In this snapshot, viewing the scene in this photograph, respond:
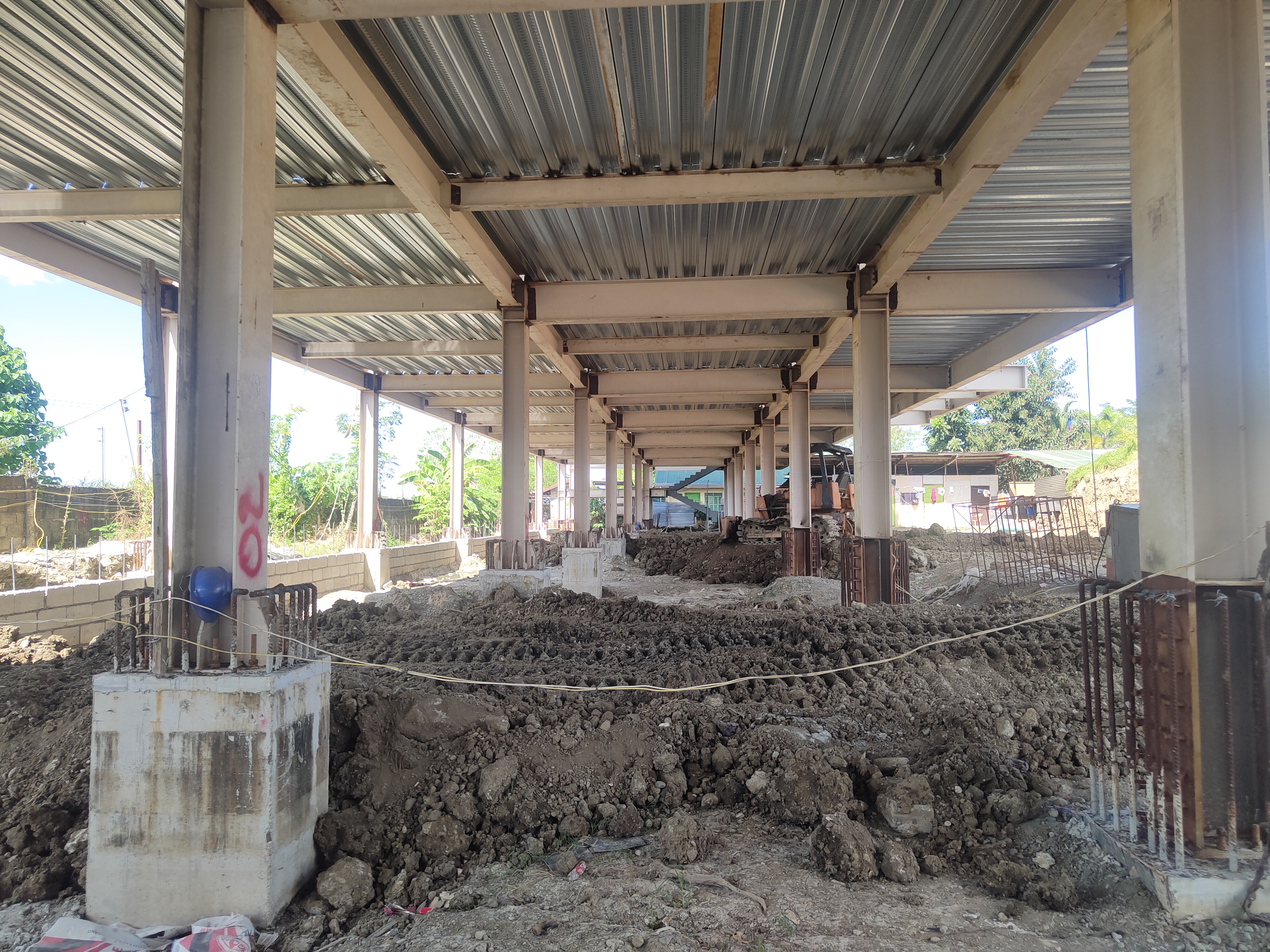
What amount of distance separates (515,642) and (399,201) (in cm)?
589

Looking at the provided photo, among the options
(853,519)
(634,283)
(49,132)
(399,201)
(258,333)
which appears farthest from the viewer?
(853,519)

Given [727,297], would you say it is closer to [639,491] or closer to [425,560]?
[425,560]

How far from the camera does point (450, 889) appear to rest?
12.8 feet

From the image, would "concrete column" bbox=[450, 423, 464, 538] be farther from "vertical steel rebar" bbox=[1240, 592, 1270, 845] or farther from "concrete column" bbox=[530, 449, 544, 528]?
"vertical steel rebar" bbox=[1240, 592, 1270, 845]

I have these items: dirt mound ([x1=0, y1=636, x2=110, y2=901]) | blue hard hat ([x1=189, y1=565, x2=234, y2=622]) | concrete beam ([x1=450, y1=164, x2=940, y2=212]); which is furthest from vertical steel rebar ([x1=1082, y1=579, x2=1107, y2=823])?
dirt mound ([x1=0, y1=636, x2=110, y2=901])

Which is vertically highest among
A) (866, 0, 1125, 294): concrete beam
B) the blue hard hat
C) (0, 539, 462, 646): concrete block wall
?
(866, 0, 1125, 294): concrete beam

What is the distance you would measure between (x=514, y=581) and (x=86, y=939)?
885 cm

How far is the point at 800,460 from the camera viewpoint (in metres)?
18.7

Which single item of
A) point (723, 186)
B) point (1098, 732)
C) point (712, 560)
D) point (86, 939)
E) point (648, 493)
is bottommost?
point (86, 939)

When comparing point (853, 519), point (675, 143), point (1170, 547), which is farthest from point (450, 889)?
point (853, 519)

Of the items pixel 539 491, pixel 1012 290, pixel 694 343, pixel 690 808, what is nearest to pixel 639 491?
pixel 539 491

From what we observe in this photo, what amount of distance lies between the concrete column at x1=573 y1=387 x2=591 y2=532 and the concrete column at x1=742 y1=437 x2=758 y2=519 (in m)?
12.1

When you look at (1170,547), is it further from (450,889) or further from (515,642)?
(515,642)

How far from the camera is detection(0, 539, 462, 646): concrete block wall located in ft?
28.6
